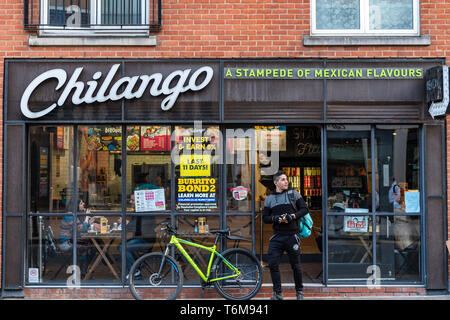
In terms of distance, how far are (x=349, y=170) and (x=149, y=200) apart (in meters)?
3.32

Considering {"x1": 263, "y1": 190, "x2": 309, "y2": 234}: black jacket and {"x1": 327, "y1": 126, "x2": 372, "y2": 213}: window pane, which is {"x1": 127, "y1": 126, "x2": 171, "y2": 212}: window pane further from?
{"x1": 327, "y1": 126, "x2": 372, "y2": 213}: window pane

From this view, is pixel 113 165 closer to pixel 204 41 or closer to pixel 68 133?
pixel 68 133

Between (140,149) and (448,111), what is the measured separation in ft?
15.8

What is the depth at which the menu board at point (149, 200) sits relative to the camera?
334 inches

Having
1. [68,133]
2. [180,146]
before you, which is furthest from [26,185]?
[180,146]

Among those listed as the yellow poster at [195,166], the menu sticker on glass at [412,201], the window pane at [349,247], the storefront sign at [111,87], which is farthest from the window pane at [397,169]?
the storefront sign at [111,87]

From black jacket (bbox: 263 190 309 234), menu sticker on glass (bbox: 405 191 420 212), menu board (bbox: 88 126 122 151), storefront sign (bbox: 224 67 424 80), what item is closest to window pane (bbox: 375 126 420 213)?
menu sticker on glass (bbox: 405 191 420 212)

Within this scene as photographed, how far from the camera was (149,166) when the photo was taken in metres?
8.54

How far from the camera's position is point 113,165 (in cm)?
848

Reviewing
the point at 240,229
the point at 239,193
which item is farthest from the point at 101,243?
the point at 239,193

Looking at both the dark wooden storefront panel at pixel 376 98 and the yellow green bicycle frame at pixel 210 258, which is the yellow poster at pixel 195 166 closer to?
the yellow green bicycle frame at pixel 210 258

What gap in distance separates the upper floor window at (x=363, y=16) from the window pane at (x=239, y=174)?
227cm

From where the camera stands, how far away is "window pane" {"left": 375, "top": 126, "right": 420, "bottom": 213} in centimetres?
848

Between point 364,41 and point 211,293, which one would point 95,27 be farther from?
point 211,293
